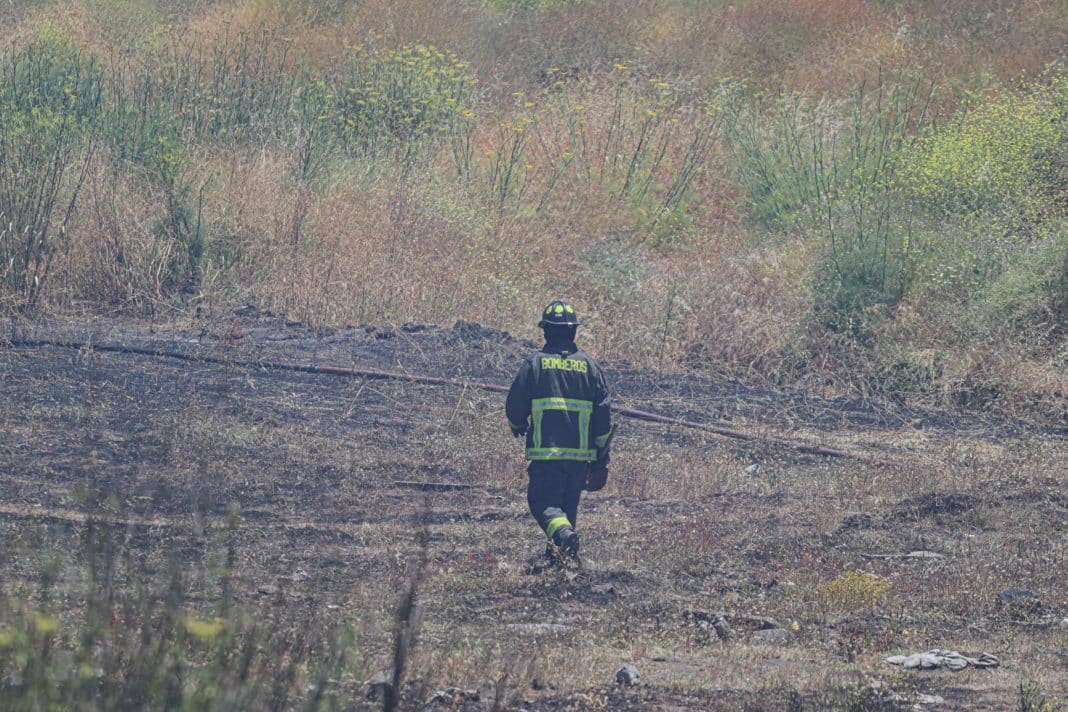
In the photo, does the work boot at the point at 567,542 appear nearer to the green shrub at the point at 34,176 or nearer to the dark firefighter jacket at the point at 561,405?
the dark firefighter jacket at the point at 561,405

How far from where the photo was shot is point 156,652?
3.17 metres

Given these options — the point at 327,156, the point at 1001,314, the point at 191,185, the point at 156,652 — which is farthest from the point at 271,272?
the point at 156,652

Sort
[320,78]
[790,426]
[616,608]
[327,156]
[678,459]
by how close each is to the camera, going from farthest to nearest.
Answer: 1. [320,78]
2. [327,156]
3. [790,426]
4. [678,459]
5. [616,608]

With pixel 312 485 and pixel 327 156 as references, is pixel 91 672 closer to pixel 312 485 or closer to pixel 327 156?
pixel 312 485

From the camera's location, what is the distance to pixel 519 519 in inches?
367

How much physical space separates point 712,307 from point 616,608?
8110 mm

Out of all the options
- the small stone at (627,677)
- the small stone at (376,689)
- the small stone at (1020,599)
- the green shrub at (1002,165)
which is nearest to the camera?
the small stone at (376,689)

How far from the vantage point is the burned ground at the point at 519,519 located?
607 centimetres

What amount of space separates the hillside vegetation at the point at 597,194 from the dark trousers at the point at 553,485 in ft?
21.0

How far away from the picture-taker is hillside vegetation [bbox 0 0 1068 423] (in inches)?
571

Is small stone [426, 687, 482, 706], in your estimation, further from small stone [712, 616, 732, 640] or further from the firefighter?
the firefighter

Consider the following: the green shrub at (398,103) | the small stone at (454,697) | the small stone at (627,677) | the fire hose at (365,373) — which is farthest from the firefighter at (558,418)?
the green shrub at (398,103)

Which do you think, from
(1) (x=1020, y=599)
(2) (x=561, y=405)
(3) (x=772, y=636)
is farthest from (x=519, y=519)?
(1) (x=1020, y=599)

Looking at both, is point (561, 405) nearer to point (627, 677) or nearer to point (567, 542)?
point (567, 542)
